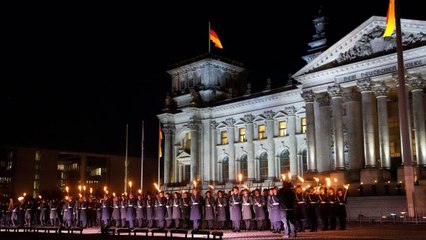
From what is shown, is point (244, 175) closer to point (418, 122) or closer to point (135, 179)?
point (418, 122)

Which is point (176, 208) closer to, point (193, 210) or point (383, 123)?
point (193, 210)

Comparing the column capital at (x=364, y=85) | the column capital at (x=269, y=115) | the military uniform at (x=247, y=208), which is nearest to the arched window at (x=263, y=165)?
the column capital at (x=269, y=115)

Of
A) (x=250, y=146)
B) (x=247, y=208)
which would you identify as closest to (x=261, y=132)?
(x=250, y=146)

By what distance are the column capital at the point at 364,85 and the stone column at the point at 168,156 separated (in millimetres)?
30093

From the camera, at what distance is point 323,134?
1934 inches

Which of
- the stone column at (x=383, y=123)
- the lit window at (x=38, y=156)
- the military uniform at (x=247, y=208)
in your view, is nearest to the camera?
the military uniform at (x=247, y=208)

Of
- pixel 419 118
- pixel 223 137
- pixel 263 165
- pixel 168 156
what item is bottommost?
pixel 263 165

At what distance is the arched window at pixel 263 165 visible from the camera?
61906 millimetres

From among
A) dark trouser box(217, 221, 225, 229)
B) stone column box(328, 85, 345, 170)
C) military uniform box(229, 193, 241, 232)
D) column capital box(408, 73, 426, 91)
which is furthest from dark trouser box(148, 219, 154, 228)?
column capital box(408, 73, 426, 91)

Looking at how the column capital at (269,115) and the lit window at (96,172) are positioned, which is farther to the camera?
the lit window at (96,172)

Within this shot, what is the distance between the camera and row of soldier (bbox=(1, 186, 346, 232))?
25375 millimetres

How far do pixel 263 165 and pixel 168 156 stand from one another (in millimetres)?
13984

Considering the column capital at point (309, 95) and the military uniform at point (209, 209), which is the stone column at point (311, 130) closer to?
the column capital at point (309, 95)

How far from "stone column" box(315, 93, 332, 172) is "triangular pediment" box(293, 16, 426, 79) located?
3319 mm
